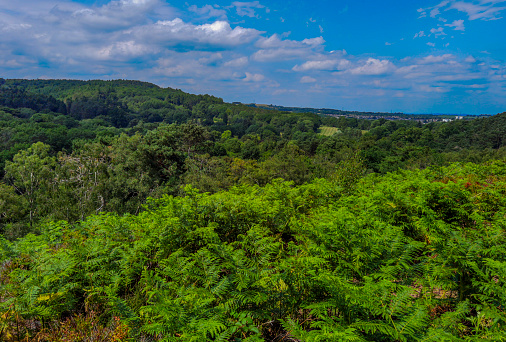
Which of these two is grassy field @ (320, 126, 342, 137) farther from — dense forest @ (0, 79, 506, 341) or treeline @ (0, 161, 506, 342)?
treeline @ (0, 161, 506, 342)

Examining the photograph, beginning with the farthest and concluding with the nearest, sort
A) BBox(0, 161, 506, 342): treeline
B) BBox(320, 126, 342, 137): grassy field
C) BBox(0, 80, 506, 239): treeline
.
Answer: BBox(320, 126, 342, 137): grassy field → BBox(0, 80, 506, 239): treeline → BBox(0, 161, 506, 342): treeline

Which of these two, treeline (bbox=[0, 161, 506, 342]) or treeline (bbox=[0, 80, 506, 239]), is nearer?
treeline (bbox=[0, 161, 506, 342])

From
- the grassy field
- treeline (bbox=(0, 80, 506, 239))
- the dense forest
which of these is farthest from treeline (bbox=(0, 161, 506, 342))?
the grassy field

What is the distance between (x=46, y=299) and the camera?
322 centimetres

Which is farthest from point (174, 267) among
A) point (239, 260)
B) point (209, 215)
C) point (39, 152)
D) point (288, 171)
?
point (39, 152)

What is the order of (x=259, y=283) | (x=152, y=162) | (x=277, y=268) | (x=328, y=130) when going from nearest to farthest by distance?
1. (x=259, y=283)
2. (x=277, y=268)
3. (x=152, y=162)
4. (x=328, y=130)

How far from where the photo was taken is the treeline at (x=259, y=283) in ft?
8.05

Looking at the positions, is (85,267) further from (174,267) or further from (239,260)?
(239,260)

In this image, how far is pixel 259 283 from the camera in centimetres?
285

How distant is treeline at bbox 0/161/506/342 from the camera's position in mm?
2453

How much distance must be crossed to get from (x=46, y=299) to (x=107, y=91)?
7362 inches

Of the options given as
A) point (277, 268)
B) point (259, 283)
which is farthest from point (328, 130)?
point (259, 283)

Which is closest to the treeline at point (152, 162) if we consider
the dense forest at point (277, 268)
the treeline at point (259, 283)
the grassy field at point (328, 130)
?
the dense forest at point (277, 268)

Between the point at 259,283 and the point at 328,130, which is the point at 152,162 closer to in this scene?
the point at 259,283
